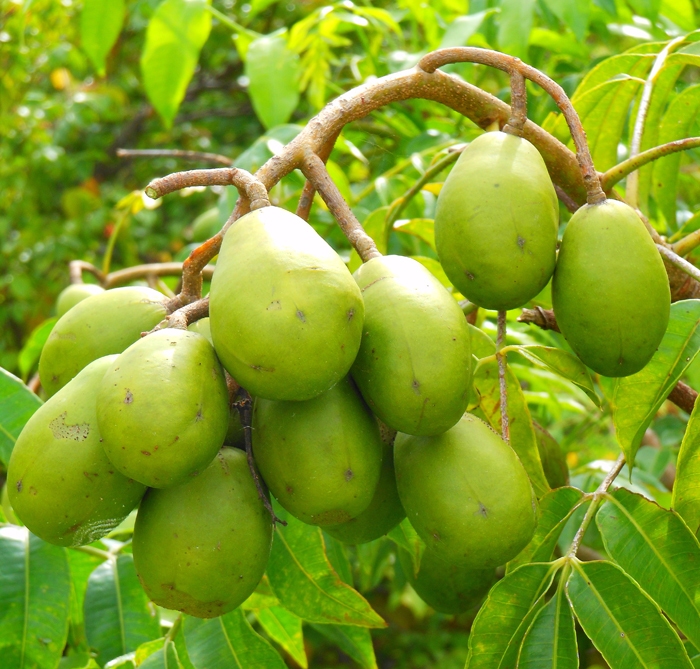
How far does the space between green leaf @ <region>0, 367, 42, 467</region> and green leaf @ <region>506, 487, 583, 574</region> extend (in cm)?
117

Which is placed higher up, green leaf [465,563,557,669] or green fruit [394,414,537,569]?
green fruit [394,414,537,569]

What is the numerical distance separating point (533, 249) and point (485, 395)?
454mm

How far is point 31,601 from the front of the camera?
1643 millimetres

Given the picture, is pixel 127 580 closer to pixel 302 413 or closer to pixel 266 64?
pixel 302 413

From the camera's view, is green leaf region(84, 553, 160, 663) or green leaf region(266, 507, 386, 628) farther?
green leaf region(84, 553, 160, 663)

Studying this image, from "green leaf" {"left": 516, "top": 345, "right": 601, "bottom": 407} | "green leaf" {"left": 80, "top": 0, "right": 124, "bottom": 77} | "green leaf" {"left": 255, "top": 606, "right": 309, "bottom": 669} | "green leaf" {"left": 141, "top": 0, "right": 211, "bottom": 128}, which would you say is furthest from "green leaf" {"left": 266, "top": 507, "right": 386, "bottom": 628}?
"green leaf" {"left": 80, "top": 0, "right": 124, "bottom": 77}

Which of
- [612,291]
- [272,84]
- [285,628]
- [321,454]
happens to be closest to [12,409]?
[285,628]

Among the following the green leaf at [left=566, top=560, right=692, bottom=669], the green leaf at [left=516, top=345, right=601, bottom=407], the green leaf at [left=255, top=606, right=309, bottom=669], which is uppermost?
the green leaf at [left=516, top=345, right=601, bottom=407]

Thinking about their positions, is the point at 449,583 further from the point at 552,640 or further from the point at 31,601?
the point at 31,601

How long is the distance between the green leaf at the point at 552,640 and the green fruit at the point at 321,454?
1.35 feet

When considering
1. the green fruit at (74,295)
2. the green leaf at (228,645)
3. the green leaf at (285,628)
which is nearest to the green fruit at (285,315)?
the green leaf at (228,645)

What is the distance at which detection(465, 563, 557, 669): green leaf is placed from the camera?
1.31 metres

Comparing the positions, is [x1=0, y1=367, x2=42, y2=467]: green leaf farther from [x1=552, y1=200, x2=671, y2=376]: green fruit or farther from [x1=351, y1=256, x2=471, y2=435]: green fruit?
[x1=552, y1=200, x2=671, y2=376]: green fruit

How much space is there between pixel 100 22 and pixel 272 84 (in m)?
0.72
